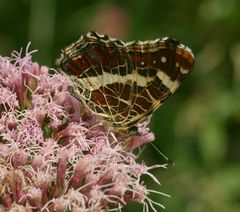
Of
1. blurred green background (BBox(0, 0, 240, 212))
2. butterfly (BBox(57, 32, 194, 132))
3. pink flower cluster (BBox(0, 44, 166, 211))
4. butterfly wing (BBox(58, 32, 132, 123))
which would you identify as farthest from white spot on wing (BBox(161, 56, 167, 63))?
blurred green background (BBox(0, 0, 240, 212))

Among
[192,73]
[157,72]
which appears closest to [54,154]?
[157,72]

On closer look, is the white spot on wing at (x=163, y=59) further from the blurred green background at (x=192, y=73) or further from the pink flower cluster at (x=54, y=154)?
the blurred green background at (x=192, y=73)

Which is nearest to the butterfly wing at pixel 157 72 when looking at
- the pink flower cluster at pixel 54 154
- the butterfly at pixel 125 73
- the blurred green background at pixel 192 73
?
the butterfly at pixel 125 73

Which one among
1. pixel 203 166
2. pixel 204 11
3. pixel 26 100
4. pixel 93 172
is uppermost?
pixel 204 11

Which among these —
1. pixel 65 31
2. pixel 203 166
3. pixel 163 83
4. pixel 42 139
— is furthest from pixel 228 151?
pixel 42 139

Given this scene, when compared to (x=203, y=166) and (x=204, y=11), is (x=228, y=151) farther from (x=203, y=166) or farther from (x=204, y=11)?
(x=204, y=11)

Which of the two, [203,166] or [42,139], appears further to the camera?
[203,166]
